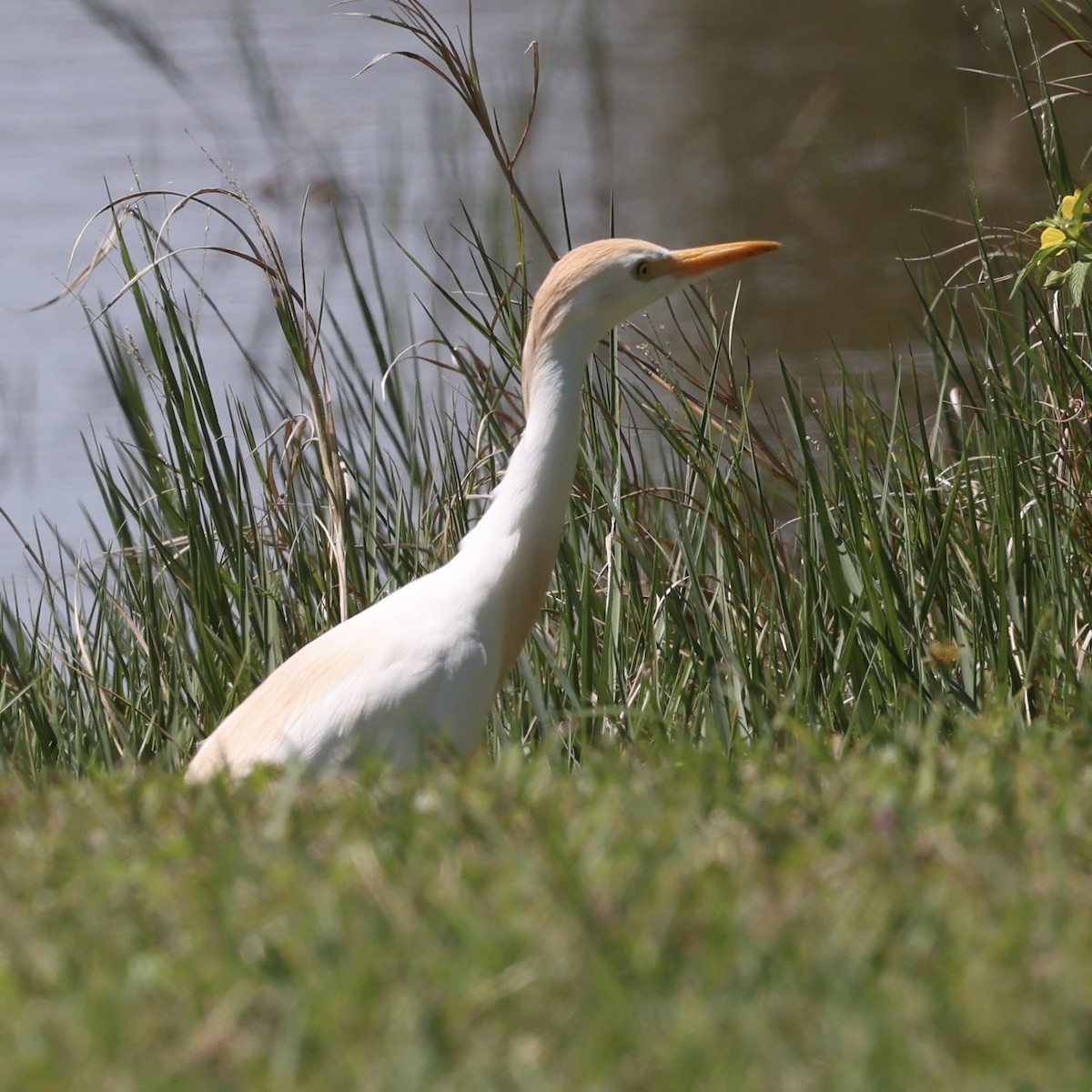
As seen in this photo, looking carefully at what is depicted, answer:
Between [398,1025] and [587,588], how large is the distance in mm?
2315

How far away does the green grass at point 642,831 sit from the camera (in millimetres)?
1505

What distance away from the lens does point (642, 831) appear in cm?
198

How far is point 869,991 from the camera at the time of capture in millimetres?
1558

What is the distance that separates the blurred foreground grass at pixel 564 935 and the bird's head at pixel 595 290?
140 cm

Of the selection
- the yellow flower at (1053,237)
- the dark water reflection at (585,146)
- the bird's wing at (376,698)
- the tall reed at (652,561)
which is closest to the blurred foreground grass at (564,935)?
the bird's wing at (376,698)

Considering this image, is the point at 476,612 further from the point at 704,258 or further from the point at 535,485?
the point at 704,258

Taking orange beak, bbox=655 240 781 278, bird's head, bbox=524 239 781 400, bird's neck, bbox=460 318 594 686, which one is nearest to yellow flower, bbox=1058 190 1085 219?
orange beak, bbox=655 240 781 278

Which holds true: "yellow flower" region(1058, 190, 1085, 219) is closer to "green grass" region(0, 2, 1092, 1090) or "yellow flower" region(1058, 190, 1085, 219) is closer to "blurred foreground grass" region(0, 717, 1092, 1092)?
"green grass" region(0, 2, 1092, 1090)

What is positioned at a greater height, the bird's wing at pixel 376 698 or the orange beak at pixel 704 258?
the orange beak at pixel 704 258

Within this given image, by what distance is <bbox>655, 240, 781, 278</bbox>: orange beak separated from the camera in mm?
3512

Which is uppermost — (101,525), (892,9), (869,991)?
(892,9)

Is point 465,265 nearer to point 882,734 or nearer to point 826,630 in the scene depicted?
point 826,630

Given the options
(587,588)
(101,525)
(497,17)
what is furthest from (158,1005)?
(497,17)

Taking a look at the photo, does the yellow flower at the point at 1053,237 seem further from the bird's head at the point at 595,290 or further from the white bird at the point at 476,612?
Answer: the bird's head at the point at 595,290
